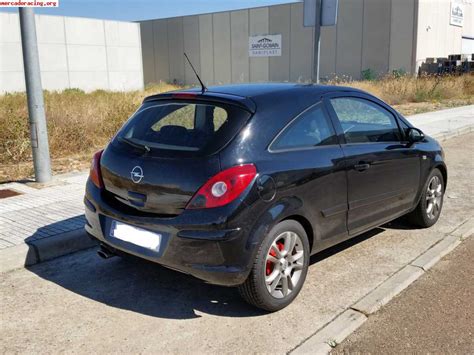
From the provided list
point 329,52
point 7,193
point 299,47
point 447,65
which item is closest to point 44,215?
point 7,193

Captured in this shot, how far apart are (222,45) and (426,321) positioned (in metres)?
46.4

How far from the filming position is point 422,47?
1363 inches

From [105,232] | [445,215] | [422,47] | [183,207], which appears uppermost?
[422,47]

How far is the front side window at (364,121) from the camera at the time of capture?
445 centimetres

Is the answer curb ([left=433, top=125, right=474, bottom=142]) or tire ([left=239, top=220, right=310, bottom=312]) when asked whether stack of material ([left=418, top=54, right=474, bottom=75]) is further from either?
tire ([left=239, top=220, right=310, bottom=312])

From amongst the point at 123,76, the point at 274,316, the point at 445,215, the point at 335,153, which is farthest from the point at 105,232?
the point at 123,76

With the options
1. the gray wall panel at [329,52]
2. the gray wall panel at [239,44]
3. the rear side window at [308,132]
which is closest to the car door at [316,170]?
the rear side window at [308,132]

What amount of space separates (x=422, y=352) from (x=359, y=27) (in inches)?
1476

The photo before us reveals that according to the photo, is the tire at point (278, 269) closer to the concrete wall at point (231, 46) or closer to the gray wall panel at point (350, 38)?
the gray wall panel at point (350, 38)

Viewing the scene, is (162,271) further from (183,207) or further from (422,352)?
(422,352)

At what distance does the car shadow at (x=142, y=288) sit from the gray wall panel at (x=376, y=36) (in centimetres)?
3418

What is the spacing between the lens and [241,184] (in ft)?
11.1

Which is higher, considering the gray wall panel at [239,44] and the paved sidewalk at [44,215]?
the gray wall panel at [239,44]
